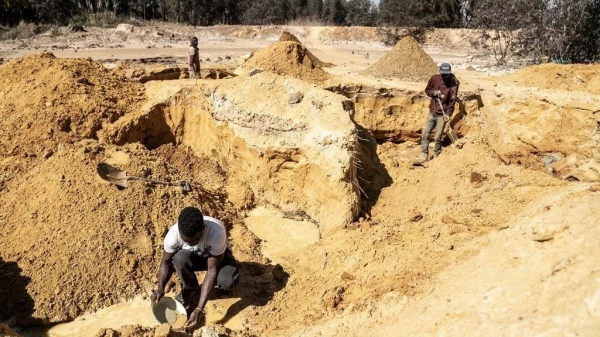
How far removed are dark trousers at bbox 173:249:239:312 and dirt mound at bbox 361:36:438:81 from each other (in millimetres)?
8309

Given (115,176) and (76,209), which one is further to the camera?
(115,176)

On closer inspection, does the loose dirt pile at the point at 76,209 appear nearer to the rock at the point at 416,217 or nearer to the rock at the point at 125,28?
the rock at the point at 416,217

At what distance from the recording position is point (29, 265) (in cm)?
473

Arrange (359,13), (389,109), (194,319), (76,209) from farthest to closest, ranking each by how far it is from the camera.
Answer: (359,13) < (389,109) < (76,209) < (194,319)

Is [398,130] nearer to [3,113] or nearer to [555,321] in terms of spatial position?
[555,321]

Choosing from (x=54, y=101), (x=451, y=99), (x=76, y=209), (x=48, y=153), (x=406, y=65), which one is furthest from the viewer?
(x=406, y=65)

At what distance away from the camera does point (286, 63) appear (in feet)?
35.2

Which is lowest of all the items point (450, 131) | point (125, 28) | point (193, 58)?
point (450, 131)

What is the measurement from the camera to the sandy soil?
337 centimetres

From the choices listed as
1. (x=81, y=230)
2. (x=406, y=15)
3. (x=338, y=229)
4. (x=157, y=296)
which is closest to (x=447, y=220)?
(x=338, y=229)

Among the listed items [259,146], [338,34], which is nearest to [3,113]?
[259,146]

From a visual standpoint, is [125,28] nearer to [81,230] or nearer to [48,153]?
[48,153]

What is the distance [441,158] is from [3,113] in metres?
7.10

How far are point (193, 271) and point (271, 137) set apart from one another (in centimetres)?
259
